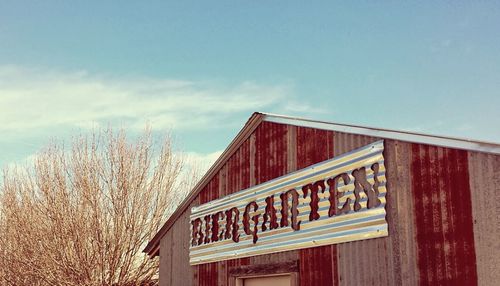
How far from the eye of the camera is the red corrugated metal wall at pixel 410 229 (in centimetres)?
689

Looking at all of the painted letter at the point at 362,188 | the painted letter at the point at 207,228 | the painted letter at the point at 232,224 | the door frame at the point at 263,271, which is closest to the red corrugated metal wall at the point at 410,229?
the door frame at the point at 263,271

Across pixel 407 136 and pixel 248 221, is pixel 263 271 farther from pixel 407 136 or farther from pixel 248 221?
pixel 407 136

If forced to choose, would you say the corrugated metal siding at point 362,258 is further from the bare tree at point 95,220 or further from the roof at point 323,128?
the bare tree at point 95,220

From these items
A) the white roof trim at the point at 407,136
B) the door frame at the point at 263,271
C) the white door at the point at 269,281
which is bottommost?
the white door at the point at 269,281

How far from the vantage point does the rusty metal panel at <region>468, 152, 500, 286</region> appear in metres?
6.46

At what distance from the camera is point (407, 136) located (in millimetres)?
7645

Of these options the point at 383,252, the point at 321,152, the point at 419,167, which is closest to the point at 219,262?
the point at 321,152

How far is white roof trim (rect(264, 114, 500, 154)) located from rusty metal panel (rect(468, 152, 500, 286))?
11cm

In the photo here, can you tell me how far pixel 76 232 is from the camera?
79.8ft

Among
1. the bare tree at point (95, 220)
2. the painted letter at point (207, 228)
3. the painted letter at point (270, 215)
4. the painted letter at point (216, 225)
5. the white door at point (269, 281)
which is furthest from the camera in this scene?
the bare tree at point (95, 220)

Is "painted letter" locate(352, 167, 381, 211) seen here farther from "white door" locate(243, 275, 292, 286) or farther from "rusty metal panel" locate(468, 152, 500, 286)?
"white door" locate(243, 275, 292, 286)

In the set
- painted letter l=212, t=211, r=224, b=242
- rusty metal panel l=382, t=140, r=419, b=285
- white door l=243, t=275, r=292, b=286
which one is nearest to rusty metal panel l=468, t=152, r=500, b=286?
rusty metal panel l=382, t=140, r=419, b=285

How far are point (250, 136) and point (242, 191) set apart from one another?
42.2 inches

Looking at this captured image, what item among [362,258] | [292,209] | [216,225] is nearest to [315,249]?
[292,209]
